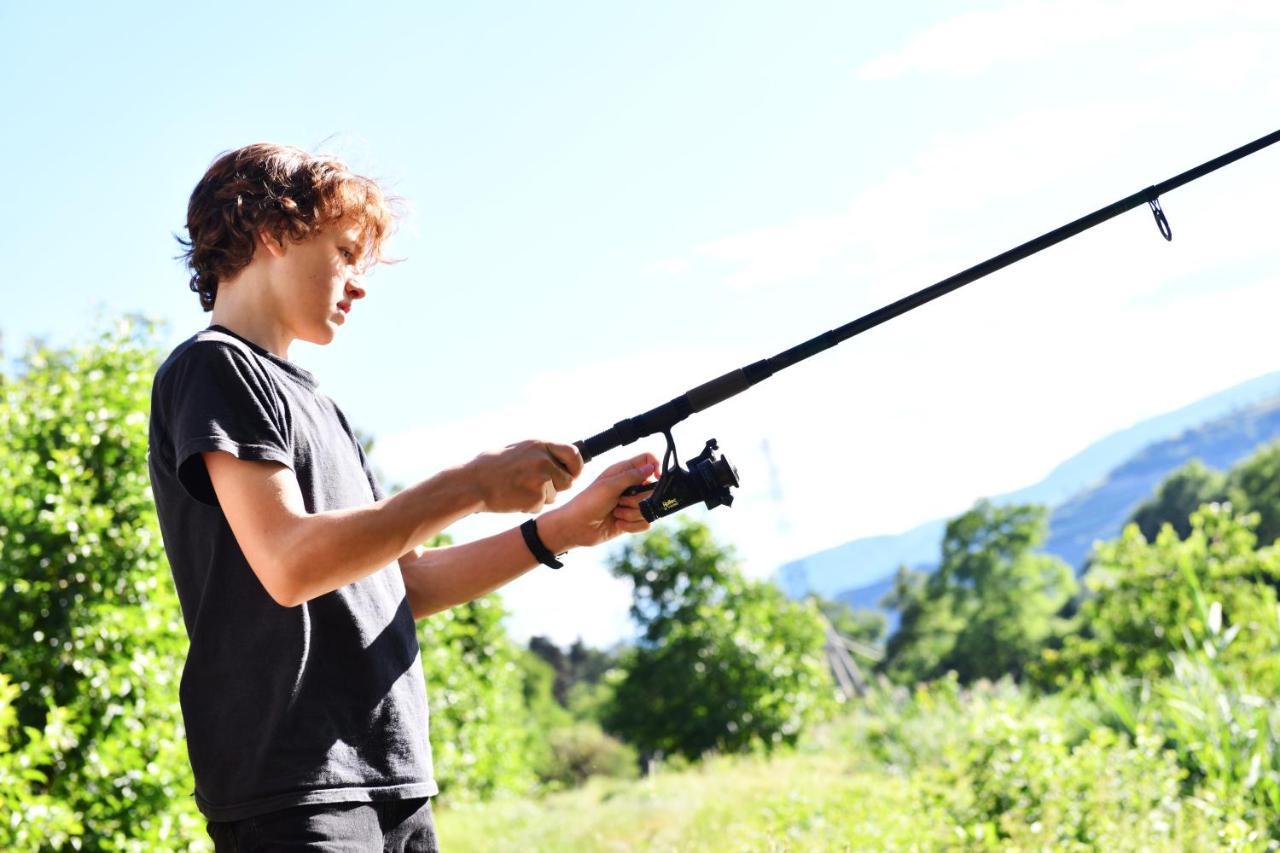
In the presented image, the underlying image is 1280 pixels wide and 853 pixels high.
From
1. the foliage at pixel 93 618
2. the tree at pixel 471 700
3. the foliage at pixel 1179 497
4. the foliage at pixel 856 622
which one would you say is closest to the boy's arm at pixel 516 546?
the foliage at pixel 93 618

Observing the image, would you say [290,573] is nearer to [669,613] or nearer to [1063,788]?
[1063,788]

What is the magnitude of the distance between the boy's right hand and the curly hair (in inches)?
21.7

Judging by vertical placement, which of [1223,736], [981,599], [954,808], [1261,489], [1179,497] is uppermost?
[954,808]

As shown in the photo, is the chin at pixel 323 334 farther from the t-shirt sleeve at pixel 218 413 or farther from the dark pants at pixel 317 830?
the dark pants at pixel 317 830

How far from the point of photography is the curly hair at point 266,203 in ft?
7.00

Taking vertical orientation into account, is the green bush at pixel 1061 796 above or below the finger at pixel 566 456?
below

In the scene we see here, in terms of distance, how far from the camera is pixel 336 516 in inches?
71.9

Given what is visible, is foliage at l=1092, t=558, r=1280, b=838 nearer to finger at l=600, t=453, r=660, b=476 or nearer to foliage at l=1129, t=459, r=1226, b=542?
finger at l=600, t=453, r=660, b=476

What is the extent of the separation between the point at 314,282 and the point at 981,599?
50.3 m

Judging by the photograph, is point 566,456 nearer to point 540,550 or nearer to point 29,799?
point 540,550

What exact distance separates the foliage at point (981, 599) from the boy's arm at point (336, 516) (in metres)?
45.0

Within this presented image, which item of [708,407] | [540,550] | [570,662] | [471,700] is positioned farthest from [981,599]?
[708,407]

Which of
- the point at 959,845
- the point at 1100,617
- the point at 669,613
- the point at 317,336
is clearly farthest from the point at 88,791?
the point at 669,613

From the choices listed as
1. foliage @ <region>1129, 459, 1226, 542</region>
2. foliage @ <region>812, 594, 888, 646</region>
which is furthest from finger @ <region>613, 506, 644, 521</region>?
foliage @ <region>812, 594, 888, 646</region>
